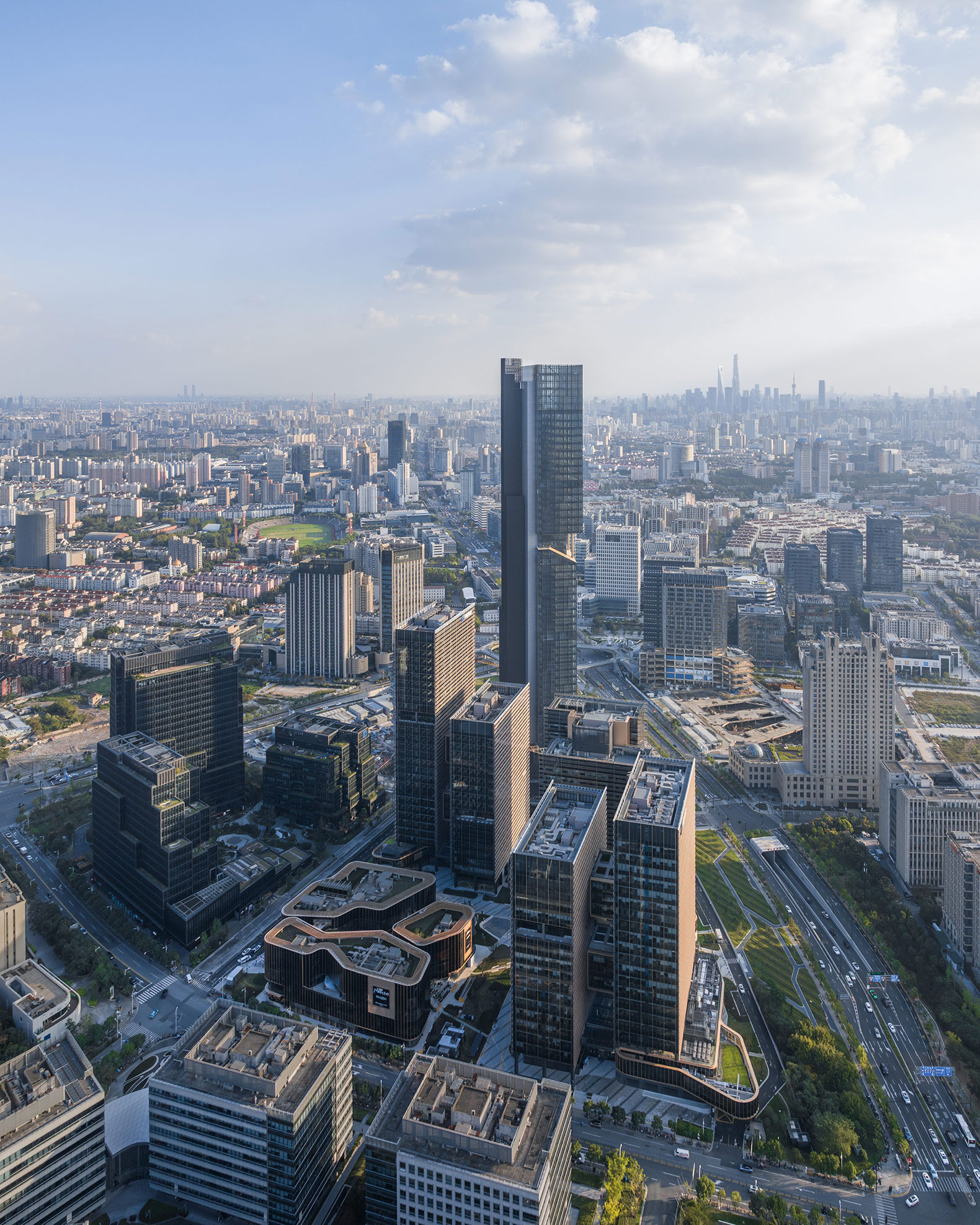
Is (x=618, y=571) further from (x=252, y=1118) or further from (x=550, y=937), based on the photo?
(x=252, y=1118)

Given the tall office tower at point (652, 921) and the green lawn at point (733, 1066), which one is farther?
the green lawn at point (733, 1066)

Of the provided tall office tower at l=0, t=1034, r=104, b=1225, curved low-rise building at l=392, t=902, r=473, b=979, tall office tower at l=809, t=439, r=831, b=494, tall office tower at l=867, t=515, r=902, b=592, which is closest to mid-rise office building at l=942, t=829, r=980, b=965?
curved low-rise building at l=392, t=902, r=473, b=979

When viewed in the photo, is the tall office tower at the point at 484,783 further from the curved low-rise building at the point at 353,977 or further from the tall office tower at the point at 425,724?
the curved low-rise building at the point at 353,977

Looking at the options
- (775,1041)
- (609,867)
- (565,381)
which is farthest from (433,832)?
(565,381)

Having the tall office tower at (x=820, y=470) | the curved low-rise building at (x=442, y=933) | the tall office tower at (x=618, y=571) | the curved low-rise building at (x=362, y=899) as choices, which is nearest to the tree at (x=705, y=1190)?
the curved low-rise building at (x=442, y=933)

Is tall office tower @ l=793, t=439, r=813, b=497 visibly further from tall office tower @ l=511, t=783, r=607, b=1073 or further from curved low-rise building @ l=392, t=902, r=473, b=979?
tall office tower @ l=511, t=783, r=607, b=1073

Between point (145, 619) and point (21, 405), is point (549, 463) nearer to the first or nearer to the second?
point (145, 619)
